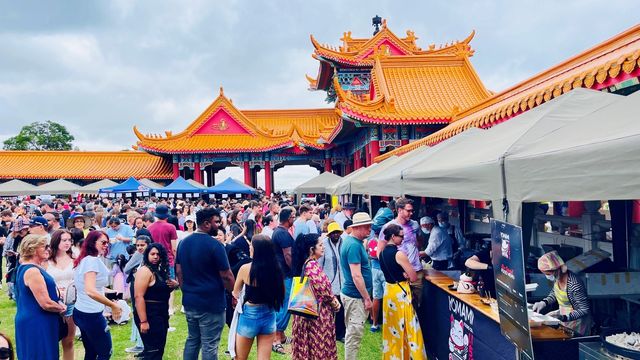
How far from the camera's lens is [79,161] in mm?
30531

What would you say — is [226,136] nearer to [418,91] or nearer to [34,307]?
[418,91]

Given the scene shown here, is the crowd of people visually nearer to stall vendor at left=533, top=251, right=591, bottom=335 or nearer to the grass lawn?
the grass lawn

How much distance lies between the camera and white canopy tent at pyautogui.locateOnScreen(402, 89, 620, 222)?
338cm

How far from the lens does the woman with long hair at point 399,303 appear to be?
459cm

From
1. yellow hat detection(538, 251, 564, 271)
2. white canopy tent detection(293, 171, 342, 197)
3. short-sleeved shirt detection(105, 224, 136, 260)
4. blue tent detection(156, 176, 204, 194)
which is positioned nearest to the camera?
yellow hat detection(538, 251, 564, 271)

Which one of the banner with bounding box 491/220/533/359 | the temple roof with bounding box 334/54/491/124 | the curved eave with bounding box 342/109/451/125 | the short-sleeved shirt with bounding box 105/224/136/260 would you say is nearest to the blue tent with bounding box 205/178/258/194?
the temple roof with bounding box 334/54/491/124

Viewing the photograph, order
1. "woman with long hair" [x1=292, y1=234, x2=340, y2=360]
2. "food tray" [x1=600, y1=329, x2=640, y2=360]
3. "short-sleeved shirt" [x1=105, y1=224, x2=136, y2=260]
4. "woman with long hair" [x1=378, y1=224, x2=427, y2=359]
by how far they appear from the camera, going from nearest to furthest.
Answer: "food tray" [x1=600, y1=329, x2=640, y2=360]
"woman with long hair" [x1=292, y1=234, x2=340, y2=360]
"woman with long hair" [x1=378, y1=224, x2=427, y2=359]
"short-sleeved shirt" [x1=105, y1=224, x2=136, y2=260]

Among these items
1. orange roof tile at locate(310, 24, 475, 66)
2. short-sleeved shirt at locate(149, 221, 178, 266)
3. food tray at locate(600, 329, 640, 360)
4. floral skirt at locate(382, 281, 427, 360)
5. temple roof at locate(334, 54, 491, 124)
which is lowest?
floral skirt at locate(382, 281, 427, 360)

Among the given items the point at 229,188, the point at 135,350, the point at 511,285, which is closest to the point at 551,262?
the point at 511,285

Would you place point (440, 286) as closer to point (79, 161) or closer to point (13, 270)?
point (13, 270)

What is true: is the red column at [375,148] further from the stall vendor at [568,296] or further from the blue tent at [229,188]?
the stall vendor at [568,296]

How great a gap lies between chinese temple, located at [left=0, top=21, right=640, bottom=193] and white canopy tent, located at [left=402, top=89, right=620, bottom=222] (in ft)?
2.74

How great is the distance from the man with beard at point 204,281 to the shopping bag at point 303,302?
61 centimetres

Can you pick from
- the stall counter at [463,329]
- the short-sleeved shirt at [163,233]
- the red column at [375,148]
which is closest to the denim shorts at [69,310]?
the short-sleeved shirt at [163,233]
